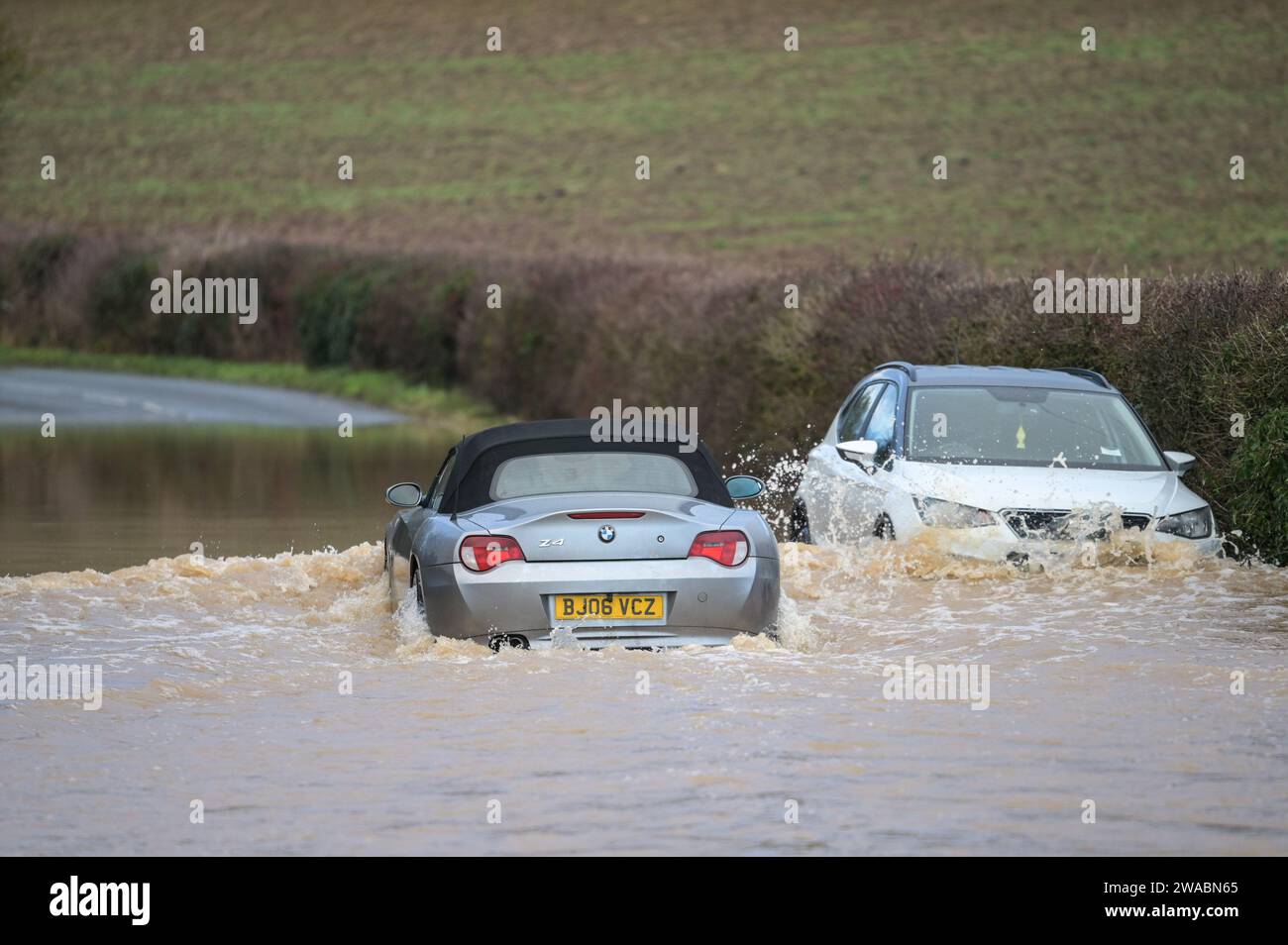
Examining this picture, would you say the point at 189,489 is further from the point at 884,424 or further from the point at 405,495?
the point at 405,495

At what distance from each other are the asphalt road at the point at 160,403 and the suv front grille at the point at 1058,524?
2327 centimetres

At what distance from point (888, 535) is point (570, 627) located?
403 centimetres

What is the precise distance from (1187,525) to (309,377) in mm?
34680

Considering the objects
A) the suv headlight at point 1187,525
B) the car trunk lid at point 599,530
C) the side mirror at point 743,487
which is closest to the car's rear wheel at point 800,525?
the suv headlight at point 1187,525

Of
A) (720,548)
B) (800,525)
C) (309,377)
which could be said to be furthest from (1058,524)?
(309,377)

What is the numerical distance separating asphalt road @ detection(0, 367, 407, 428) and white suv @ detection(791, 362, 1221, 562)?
21.3m

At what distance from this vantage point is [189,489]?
24.3 meters

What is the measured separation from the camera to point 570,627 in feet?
36.1

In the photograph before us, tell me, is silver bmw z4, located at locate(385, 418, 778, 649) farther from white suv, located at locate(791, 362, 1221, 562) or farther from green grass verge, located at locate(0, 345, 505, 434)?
green grass verge, located at locate(0, 345, 505, 434)

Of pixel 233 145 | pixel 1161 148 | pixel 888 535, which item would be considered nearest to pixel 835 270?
pixel 888 535

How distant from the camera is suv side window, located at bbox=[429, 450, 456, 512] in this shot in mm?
12398

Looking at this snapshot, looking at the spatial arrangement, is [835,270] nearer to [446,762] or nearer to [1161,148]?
[446,762]

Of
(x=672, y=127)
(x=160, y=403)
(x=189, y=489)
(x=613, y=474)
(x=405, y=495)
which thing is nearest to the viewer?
(x=613, y=474)

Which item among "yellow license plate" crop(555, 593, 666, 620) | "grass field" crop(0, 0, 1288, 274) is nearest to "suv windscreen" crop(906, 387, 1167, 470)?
"yellow license plate" crop(555, 593, 666, 620)
